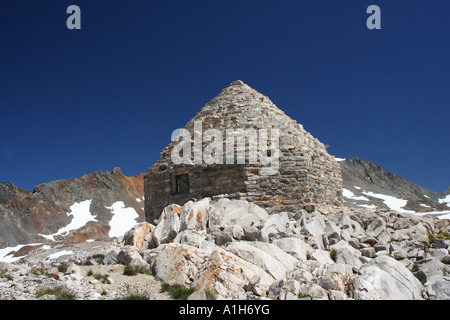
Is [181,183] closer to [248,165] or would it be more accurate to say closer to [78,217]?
[248,165]

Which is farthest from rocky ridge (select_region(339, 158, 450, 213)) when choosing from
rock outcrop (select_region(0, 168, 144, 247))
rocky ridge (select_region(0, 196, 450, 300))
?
rocky ridge (select_region(0, 196, 450, 300))

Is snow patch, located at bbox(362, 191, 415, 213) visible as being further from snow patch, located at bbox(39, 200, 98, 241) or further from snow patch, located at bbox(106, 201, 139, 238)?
snow patch, located at bbox(39, 200, 98, 241)

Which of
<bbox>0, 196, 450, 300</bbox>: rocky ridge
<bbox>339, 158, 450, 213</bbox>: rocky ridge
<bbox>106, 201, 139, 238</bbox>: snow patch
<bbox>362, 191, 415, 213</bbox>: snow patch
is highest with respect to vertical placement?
<bbox>339, 158, 450, 213</bbox>: rocky ridge

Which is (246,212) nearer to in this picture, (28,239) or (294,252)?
(294,252)

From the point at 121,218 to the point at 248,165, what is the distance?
57662 millimetres

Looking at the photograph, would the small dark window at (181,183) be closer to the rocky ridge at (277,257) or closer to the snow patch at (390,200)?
the rocky ridge at (277,257)

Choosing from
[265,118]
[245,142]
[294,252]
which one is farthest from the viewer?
[265,118]

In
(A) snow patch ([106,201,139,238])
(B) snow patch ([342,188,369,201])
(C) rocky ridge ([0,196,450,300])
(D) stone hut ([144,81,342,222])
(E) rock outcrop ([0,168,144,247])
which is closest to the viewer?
(C) rocky ridge ([0,196,450,300])

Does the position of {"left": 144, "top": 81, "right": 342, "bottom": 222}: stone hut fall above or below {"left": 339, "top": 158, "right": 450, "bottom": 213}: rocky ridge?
below

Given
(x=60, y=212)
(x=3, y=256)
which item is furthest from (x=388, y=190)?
(x=3, y=256)

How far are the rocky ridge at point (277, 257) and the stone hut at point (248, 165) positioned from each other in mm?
819

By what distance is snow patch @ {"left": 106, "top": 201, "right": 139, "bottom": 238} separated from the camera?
60.0 meters
